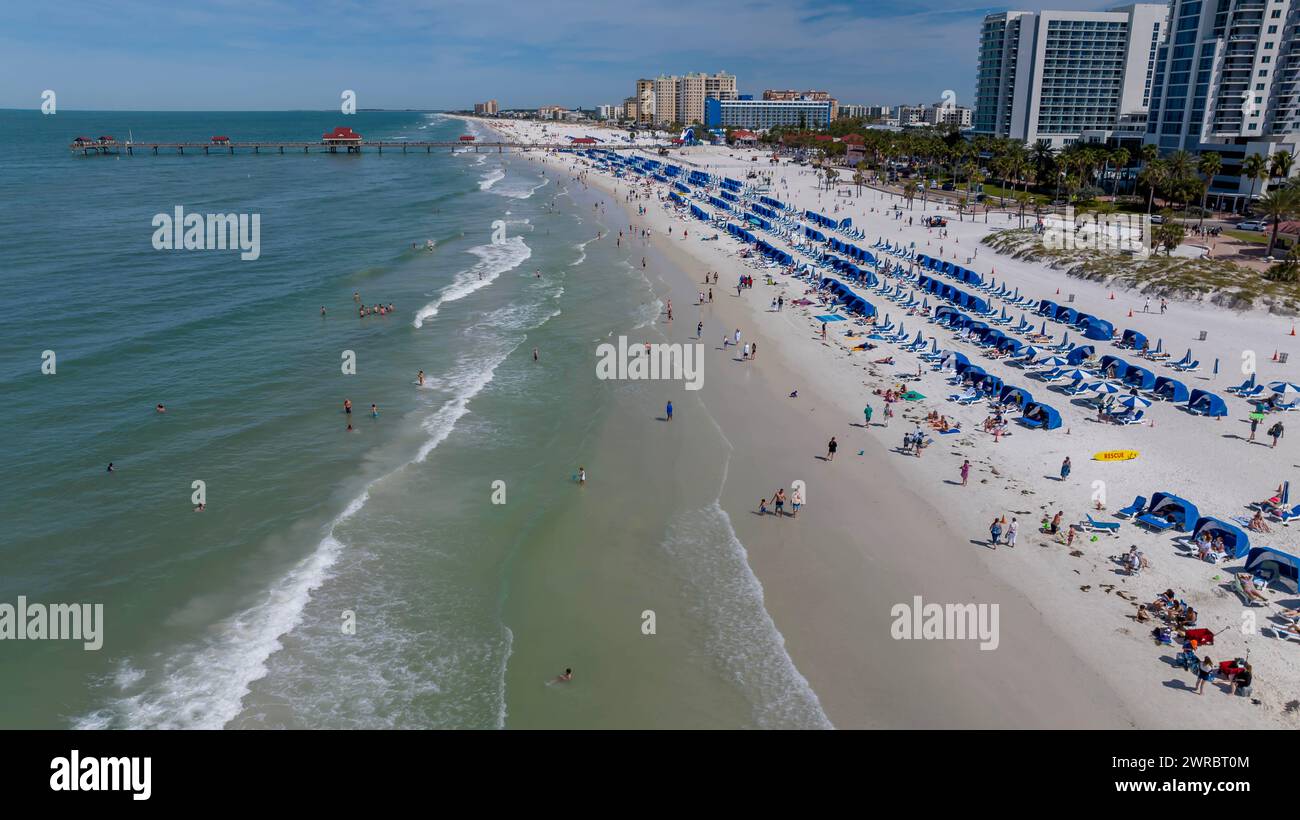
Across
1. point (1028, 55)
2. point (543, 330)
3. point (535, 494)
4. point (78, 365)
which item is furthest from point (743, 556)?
point (1028, 55)

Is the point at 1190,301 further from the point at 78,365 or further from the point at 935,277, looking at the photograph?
the point at 78,365

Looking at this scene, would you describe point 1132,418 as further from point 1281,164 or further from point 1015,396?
point 1281,164

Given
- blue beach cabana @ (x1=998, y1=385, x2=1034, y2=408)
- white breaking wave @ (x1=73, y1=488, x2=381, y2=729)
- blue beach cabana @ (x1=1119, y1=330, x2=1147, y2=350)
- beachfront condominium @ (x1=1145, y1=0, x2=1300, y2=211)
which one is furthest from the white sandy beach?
beachfront condominium @ (x1=1145, y1=0, x2=1300, y2=211)

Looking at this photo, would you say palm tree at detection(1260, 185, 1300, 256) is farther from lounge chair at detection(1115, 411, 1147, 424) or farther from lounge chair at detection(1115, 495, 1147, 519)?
lounge chair at detection(1115, 495, 1147, 519)

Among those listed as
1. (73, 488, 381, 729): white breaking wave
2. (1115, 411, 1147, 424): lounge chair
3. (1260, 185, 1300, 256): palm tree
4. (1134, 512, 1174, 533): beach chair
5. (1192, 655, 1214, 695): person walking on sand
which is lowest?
(73, 488, 381, 729): white breaking wave

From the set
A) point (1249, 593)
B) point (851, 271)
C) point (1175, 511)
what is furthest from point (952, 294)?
point (1249, 593)
